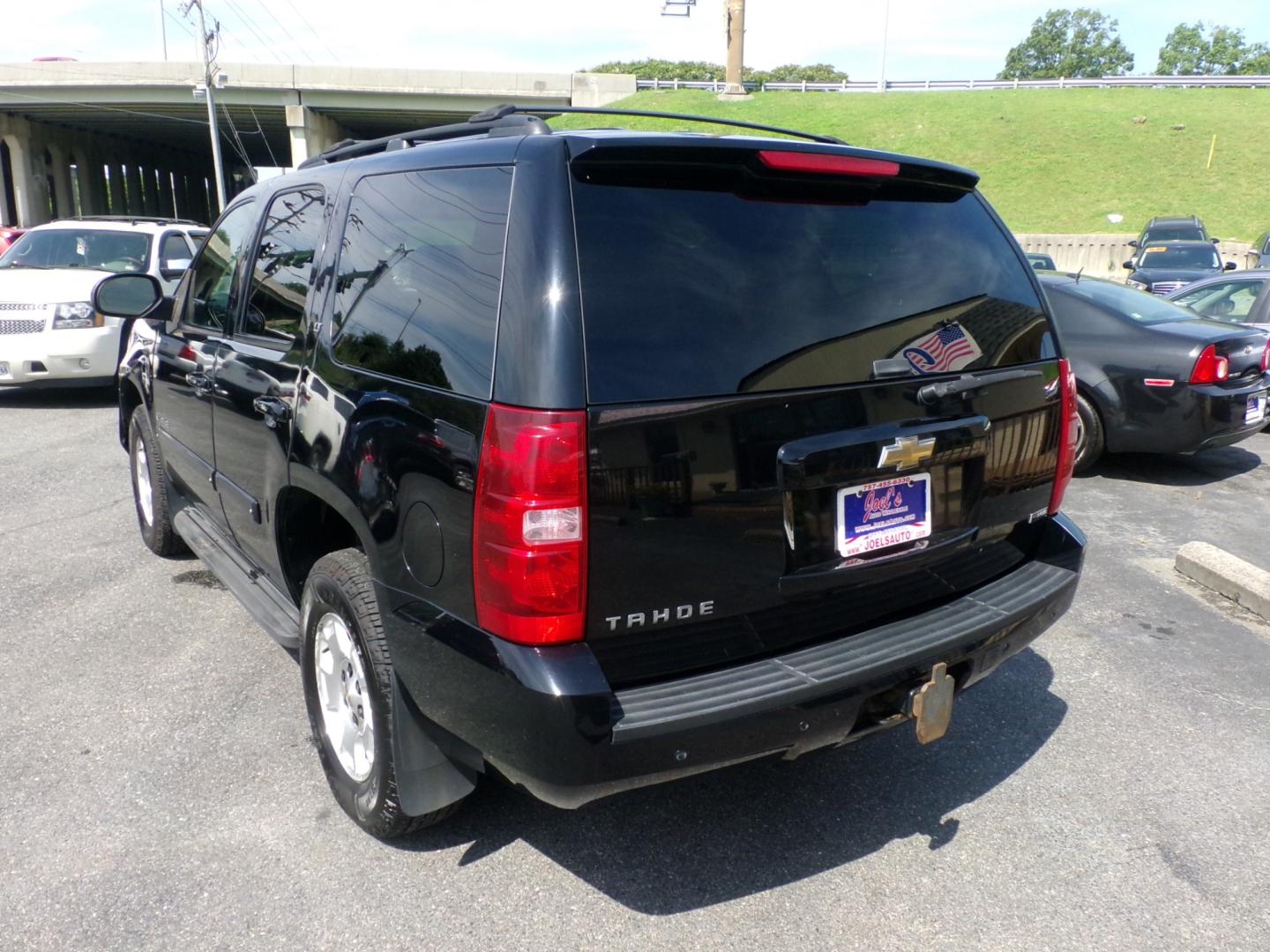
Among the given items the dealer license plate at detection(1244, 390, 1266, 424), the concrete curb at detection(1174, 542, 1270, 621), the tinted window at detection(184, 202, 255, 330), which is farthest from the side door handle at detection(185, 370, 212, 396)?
the dealer license plate at detection(1244, 390, 1266, 424)

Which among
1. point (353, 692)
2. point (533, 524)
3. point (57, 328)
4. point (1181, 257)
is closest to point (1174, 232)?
point (1181, 257)

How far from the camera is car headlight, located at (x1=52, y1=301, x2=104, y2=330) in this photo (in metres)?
9.53

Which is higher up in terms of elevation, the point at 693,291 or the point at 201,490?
the point at 693,291

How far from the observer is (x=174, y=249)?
1115 centimetres

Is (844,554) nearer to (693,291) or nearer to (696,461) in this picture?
(696,461)

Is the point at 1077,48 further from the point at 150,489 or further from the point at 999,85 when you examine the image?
the point at 150,489

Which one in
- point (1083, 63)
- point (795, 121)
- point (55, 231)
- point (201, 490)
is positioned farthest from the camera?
point (1083, 63)

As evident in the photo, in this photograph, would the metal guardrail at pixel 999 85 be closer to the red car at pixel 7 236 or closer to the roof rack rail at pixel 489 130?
the red car at pixel 7 236

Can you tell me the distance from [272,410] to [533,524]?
4.69ft

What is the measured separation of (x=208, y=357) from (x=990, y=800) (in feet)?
10.8

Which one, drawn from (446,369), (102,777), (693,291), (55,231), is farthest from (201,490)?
(55,231)

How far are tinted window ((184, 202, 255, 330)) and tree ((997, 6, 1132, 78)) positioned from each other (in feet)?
420

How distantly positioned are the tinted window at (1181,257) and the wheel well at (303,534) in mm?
19384

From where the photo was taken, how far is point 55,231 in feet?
36.1
